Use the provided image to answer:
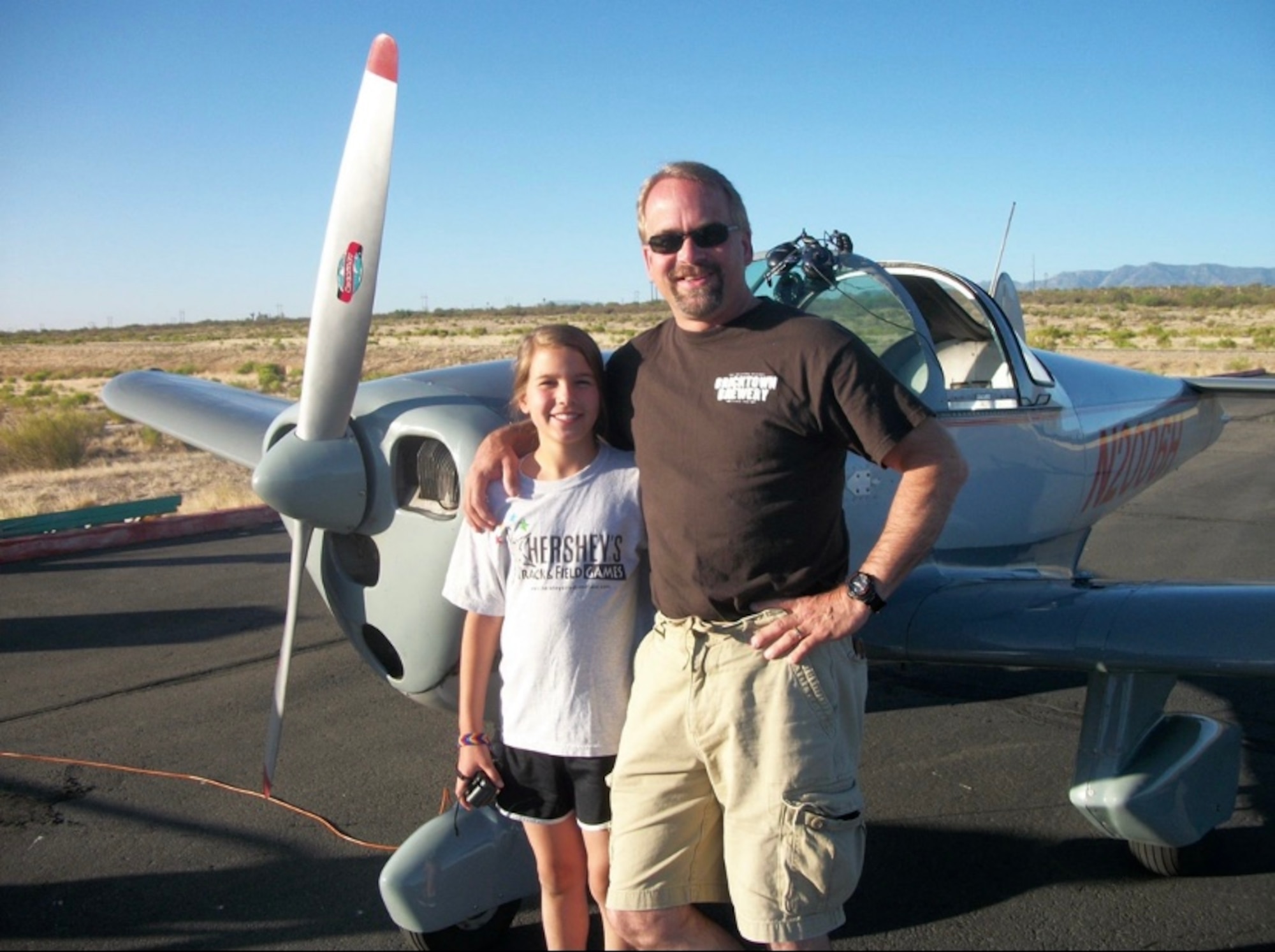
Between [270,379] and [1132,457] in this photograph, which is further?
[270,379]

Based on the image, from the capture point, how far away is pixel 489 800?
8.69 feet

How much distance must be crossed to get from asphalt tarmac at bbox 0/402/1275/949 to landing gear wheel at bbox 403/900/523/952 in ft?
0.25

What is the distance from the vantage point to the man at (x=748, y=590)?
2166 mm

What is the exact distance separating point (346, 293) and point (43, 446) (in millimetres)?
14866

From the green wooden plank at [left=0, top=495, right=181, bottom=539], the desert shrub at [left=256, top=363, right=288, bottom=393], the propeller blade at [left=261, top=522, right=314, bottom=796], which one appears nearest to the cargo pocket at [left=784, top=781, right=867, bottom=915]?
the propeller blade at [left=261, top=522, right=314, bottom=796]

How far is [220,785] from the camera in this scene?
4.50 m

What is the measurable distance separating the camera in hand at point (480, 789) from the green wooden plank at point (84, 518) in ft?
26.7

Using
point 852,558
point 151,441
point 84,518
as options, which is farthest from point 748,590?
point 151,441

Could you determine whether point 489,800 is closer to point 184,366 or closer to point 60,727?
point 60,727

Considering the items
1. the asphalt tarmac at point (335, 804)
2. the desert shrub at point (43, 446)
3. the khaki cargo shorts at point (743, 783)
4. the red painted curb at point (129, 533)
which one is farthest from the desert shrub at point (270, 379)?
the khaki cargo shorts at point (743, 783)

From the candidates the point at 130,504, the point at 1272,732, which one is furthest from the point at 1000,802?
the point at 130,504

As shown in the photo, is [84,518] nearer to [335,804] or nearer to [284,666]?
[335,804]

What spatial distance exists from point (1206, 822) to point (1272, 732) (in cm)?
164

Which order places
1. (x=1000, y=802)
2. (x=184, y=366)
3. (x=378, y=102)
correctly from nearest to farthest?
(x=378, y=102), (x=1000, y=802), (x=184, y=366)
